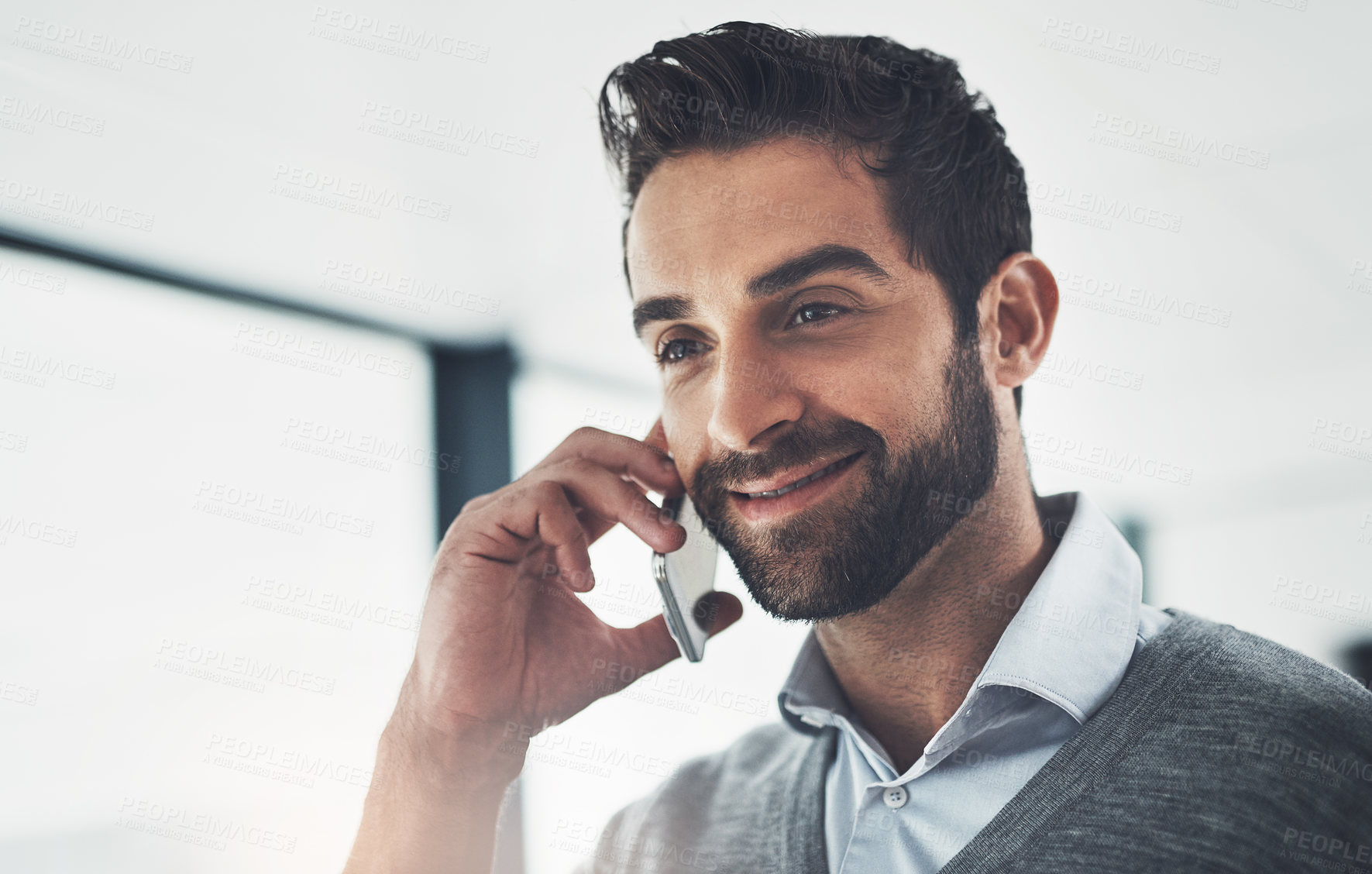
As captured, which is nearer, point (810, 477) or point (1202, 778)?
point (1202, 778)

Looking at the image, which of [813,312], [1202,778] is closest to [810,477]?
[813,312]

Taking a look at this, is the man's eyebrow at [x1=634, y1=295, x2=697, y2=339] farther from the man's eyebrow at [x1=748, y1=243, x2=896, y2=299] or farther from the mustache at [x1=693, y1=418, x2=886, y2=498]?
the mustache at [x1=693, y1=418, x2=886, y2=498]

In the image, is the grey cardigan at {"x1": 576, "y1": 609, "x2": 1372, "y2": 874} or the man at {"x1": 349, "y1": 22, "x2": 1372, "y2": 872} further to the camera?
the man at {"x1": 349, "y1": 22, "x2": 1372, "y2": 872}

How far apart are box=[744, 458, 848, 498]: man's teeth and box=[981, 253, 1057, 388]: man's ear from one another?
0.35 m

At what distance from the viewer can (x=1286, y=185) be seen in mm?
2188

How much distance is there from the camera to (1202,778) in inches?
38.9

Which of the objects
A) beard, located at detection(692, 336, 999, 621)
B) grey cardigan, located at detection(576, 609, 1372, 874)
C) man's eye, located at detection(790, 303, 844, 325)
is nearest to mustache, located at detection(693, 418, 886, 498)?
beard, located at detection(692, 336, 999, 621)

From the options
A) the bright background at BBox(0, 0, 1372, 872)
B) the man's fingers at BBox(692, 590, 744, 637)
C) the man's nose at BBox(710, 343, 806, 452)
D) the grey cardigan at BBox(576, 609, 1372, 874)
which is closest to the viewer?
the grey cardigan at BBox(576, 609, 1372, 874)

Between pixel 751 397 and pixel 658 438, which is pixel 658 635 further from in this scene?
pixel 751 397

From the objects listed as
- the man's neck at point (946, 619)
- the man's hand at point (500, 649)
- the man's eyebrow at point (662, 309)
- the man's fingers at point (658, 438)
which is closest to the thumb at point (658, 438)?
the man's fingers at point (658, 438)

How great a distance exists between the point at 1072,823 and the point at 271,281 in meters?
2.53

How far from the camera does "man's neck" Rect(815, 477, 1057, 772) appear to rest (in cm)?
130

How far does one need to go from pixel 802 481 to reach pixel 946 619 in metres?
0.31

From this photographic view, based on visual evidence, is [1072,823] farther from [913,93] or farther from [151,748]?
[151,748]
